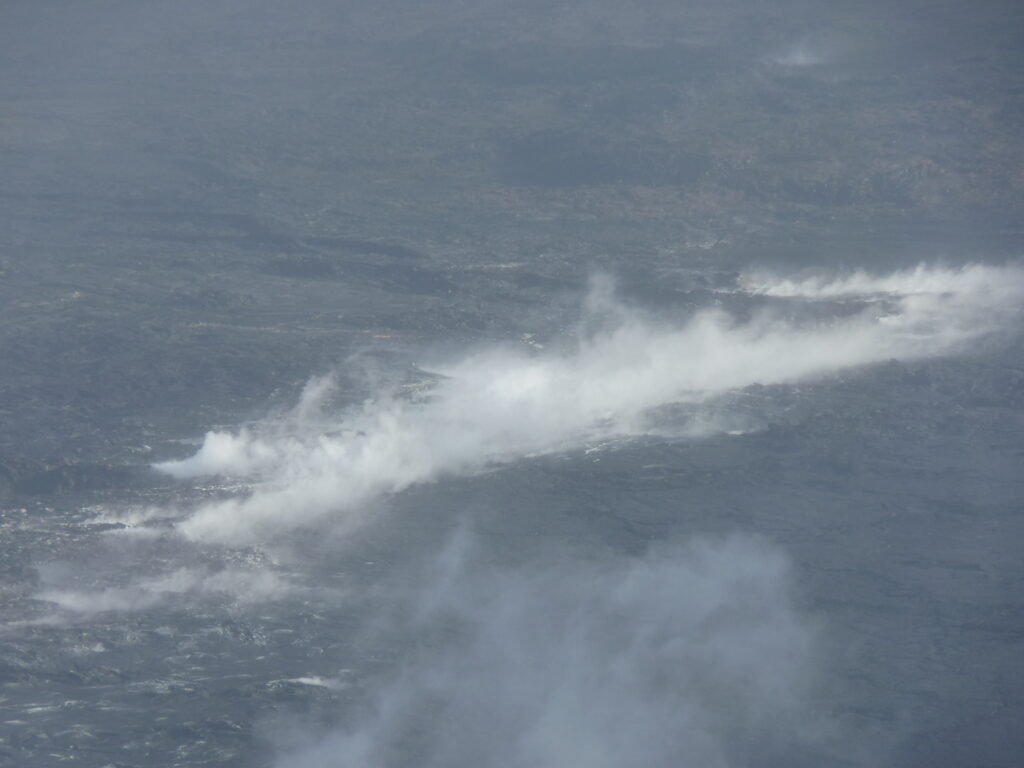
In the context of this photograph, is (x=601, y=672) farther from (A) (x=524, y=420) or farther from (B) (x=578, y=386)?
(B) (x=578, y=386)

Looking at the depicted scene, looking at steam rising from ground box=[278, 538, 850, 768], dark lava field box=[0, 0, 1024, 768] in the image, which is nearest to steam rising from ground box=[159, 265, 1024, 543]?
dark lava field box=[0, 0, 1024, 768]

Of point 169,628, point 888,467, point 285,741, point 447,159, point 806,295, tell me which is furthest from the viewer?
point 447,159

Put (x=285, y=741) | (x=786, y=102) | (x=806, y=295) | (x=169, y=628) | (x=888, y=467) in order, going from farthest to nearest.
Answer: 1. (x=786, y=102)
2. (x=806, y=295)
3. (x=888, y=467)
4. (x=169, y=628)
5. (x=285, y=741)

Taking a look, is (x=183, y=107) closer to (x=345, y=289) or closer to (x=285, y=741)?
(x=345, y=289)

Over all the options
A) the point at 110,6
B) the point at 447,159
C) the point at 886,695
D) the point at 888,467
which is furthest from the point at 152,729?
the point at 110,6

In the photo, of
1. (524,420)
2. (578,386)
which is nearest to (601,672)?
(524,420)

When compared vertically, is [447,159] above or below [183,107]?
below
